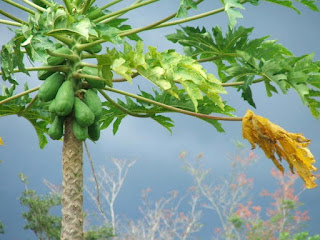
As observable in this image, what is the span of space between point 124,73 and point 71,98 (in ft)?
1.96

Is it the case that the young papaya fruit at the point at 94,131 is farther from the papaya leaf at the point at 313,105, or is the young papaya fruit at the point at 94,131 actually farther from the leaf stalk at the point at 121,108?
the papaya leaf at the point at 313,105

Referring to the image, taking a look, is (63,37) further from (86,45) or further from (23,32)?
(23,32)

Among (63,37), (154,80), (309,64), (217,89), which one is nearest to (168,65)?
(154,80)

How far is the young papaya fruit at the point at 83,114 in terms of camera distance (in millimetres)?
3705

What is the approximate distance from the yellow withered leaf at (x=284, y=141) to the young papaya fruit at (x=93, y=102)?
3.48ft

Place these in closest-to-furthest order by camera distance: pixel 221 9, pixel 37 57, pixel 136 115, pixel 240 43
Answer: pixel 37 57, pixel 221 9, pixel 240 43, pixel 136 115

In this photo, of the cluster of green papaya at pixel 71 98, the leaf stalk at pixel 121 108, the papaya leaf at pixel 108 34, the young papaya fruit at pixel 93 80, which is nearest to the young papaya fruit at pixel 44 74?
the cluster of green papaya at pixel 71 98

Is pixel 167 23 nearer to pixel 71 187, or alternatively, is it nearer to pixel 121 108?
pixel 121 108

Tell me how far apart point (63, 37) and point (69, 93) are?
0.44m

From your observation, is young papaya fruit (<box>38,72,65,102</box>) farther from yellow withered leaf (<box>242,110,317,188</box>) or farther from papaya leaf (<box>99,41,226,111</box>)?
yellow withered leaf (<box>242,110,317,188</box>)

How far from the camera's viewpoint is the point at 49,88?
3.81 meters

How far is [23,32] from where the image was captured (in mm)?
3357

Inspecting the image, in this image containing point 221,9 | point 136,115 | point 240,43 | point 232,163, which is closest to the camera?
point 221,9

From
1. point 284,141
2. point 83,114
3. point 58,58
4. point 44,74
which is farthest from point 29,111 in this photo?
point 284,141
